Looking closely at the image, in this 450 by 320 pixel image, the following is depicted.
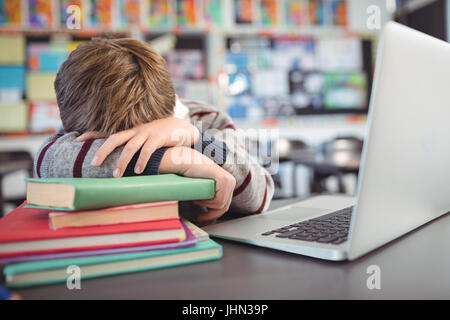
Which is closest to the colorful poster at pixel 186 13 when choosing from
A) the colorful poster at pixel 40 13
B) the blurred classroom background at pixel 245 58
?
the blurred classroom background at pixel 245 58

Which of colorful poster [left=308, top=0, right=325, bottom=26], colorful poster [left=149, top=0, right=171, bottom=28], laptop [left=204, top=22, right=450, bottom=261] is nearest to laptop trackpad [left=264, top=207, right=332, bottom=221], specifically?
laptop [left=204, top=22, right=450, bottom=261]

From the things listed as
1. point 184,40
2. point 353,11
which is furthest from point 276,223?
point 353,11

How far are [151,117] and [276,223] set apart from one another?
0.28 meters

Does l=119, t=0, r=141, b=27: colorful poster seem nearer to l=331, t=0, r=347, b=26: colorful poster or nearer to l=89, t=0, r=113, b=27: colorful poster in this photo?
l=89, t=0, r=113, b=27: colorful poster

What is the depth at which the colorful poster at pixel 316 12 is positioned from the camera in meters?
4.04

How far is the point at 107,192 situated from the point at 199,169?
0.19m

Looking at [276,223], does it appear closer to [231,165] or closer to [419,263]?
[231,165]

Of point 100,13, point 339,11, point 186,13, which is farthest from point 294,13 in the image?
point 100,13

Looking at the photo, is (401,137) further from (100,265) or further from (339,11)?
(339,11)

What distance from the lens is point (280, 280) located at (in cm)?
40

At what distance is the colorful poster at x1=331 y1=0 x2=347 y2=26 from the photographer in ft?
13.4

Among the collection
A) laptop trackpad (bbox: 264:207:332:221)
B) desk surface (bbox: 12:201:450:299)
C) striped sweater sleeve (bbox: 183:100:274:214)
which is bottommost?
laptop trackpad (bbox: 264:207:332:221)

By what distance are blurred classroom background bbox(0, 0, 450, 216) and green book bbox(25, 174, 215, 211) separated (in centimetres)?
281
